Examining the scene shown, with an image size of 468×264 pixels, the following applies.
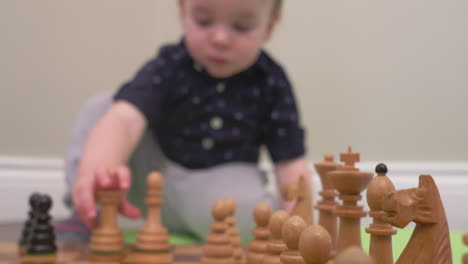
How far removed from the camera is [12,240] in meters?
1.20

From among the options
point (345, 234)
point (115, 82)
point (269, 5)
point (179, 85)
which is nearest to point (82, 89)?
point (115, 82)

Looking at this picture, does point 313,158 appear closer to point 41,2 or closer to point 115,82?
point 115,82

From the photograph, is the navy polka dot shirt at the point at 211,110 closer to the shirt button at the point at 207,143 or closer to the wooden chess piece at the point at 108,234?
the shirt button at the point at 207,143

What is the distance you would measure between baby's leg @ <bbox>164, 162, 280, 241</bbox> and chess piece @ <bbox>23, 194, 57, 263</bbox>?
37 cm

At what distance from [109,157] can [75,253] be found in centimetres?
21

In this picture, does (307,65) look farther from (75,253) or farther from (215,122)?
(75,253)

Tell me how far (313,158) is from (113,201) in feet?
2.83

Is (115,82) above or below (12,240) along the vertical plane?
above

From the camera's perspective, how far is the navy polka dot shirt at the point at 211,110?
1.34m

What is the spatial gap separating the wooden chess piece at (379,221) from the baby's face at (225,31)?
74 centimetres

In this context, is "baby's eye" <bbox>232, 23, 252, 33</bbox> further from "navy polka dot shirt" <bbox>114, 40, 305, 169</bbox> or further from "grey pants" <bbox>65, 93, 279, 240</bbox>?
"grey pants" <bbox>65, 93, 279, 240</bbox>

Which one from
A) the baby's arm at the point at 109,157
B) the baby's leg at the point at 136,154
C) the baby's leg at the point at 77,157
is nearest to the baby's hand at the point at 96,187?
the baby's arm at the point at 109,157

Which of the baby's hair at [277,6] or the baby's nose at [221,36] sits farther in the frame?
the baby's hair at [277,6]

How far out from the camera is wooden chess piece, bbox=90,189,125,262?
0.97 m
